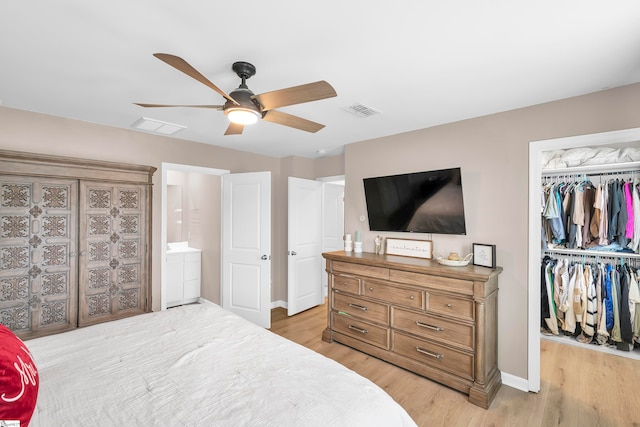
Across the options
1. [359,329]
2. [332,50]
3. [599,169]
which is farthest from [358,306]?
[599,169]

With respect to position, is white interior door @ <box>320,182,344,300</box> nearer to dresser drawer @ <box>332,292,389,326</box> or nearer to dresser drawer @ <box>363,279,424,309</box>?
dresser drawer @ <box>332,292,389,326</box>

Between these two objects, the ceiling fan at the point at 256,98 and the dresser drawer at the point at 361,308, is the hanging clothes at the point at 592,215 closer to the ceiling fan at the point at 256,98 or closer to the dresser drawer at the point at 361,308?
the dresser drawer at the point at 361,308

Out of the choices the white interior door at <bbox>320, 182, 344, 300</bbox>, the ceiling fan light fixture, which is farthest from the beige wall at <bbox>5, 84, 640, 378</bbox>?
the ceiling fan light fixture

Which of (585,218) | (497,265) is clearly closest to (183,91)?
(497,265)

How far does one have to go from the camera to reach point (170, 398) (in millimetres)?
1238

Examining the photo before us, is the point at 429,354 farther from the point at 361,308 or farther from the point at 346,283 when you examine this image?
the point at 346,283

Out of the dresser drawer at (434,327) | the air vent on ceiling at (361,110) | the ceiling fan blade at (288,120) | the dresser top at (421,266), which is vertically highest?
the air vent on ceiling at (361,110)

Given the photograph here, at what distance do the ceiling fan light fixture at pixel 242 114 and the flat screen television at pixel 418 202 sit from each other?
194cm

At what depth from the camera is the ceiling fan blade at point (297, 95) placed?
1543 mm

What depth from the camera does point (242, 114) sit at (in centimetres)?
182

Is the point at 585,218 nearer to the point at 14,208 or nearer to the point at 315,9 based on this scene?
the point at 315,9

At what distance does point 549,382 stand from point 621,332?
1.13 meters

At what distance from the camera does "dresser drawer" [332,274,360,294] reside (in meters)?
3.20

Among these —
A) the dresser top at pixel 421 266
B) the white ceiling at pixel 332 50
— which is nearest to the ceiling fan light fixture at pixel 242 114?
the white ceiling at pixel 332 50
